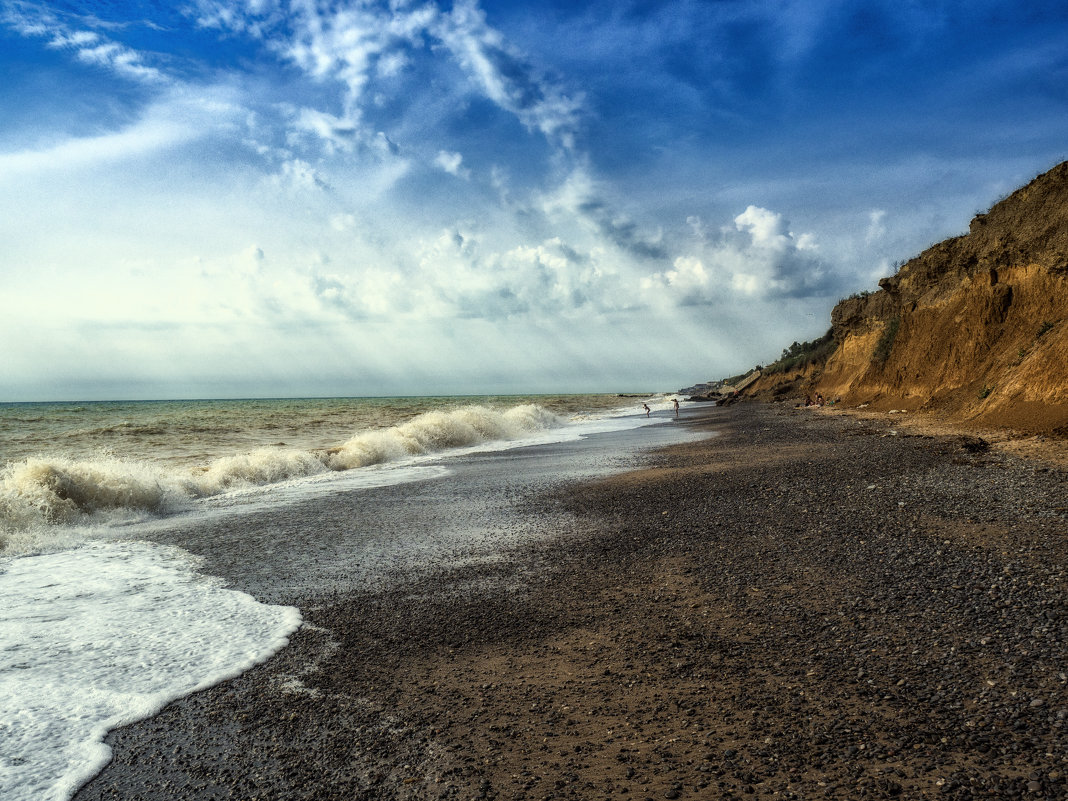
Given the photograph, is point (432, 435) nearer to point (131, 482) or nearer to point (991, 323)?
point (131, 482)

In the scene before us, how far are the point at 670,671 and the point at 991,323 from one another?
23.6 metres

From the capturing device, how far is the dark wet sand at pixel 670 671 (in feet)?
10.7

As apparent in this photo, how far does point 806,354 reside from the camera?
5434 centimetres

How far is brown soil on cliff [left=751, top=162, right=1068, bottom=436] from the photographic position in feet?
49.3

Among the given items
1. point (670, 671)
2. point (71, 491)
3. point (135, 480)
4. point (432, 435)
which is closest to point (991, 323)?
point (432, 435)

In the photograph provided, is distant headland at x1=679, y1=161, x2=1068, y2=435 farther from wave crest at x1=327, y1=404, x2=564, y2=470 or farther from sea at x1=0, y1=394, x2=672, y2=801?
wave crest at x1=327, y1=404, x2=564, y2=470

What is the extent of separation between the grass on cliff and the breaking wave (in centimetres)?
3939

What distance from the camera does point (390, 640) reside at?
5.29 m

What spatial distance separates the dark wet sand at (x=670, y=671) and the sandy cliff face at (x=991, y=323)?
8452 mm

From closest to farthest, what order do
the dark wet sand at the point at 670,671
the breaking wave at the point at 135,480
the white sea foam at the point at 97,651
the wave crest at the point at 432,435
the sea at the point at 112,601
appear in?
the dark wet sand at the point at 670,671
the white sea foam at the point at 97,651
the sea at the point at 112,601
the breaking wave at the point at 135,480
the wave crest at the point at 432,435

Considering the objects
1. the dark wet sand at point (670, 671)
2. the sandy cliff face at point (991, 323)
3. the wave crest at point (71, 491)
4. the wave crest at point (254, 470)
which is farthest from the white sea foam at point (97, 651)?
the sandy cliff face at point (991, 323)

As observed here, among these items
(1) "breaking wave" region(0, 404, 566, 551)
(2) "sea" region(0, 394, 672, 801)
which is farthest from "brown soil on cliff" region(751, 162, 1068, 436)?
(1) "breaking wave" region(0, 404, 566, 551)

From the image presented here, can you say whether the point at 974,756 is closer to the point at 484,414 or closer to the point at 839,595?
the point at 839,595

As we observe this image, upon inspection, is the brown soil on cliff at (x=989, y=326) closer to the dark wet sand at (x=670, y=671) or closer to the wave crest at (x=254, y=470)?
the dark wet sand at (x=670, y=671)
